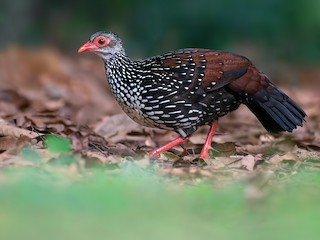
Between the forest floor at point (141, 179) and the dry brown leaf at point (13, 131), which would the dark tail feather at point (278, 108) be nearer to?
the forest floor at point (141, 179)

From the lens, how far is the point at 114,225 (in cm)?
491

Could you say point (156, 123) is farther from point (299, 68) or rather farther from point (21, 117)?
point (299, 68)

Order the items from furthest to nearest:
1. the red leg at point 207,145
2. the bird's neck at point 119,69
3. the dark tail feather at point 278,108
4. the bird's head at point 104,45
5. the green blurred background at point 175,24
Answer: the green blurred background at point 175,24, the bird's head at point 104,45, the bird's neck at point 119,69, the dark tail feather at point 278,108, the red leg at point 207,145

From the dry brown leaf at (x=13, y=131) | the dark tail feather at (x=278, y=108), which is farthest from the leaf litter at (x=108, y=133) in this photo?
the dark tail feather at (x=278, y=108)

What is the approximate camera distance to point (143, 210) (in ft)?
17.2

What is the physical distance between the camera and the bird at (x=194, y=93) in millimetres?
8203

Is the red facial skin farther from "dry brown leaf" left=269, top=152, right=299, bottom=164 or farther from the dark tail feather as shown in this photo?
"dry brown leaf" left=269, top=152, right=299, bottom=164

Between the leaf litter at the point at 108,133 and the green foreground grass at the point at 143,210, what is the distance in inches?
35.5

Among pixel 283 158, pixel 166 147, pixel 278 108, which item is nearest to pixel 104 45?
pixel 166 147

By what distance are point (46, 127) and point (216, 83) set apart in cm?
174

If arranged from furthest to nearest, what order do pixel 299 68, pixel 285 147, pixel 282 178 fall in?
pixel 299 68 < pixel 285 147 < pixel 282 178

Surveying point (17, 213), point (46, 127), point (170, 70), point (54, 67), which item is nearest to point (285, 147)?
point (170, 70)

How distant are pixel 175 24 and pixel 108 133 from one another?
6682mm

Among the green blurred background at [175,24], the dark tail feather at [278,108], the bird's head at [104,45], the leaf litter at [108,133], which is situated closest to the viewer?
the leaf litter at [108,133]
